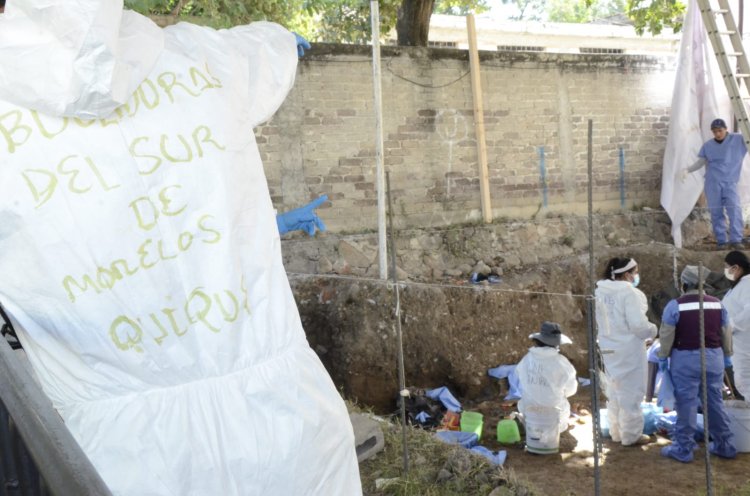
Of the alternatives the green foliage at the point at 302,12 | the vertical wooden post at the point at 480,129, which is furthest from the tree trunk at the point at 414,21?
the vertical wooden post at the point at 480,129

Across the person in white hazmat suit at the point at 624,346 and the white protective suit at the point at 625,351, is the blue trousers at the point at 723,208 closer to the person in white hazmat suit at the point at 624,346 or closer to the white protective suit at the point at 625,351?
the person in white hazmat suit at the point at 624,346

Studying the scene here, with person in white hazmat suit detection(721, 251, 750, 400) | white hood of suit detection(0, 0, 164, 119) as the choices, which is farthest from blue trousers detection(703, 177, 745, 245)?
white hood of suit detection(0, 0, 164, 119)

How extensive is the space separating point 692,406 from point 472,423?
1714 millimetres

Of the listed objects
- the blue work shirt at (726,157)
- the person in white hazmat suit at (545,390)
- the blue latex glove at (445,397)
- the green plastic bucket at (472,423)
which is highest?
the blue work shirt at (726,157)

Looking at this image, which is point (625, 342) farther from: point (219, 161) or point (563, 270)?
point (219, 161)

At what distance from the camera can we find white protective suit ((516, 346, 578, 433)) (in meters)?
6.45

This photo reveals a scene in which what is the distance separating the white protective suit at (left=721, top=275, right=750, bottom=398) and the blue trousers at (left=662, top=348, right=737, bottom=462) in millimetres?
799

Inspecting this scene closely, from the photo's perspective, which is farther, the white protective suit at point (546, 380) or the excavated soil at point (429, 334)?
the excavated soil at point (429, 334)

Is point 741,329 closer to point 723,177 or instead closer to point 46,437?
point 723,177

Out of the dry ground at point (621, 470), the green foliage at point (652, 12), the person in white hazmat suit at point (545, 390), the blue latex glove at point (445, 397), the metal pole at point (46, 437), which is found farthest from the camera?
the green foliage at point (652, 12)

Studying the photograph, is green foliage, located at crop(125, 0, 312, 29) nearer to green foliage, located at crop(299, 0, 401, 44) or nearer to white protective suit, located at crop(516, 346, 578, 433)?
green foliage, located at crop(299, 0, 401, 44)

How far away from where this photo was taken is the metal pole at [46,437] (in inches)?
45.8

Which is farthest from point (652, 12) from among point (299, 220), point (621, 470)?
point (299, 220)

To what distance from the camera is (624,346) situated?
267 inches
